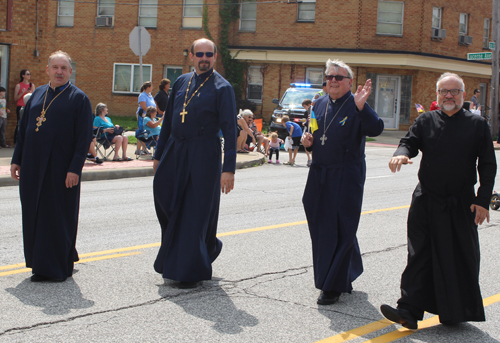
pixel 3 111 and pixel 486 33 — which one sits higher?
pixel 486 33

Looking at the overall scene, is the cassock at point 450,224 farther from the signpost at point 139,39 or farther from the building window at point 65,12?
the building window at point 65,12

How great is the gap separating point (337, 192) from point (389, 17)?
92.8 feet

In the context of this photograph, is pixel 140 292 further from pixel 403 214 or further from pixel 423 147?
pixel 403 214

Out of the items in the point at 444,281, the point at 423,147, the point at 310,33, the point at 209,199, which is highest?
the point at 310,33

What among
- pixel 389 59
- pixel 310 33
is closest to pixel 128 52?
pixel 310 33

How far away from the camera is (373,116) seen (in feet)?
16.9

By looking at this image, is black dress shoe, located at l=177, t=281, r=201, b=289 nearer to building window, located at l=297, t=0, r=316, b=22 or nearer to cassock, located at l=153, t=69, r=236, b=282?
cassock, located at l=153, t=69, r=236, b=282

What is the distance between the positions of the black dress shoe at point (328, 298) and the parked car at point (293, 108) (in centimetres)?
1649

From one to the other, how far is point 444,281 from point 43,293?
3.04m

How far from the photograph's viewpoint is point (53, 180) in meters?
5.58

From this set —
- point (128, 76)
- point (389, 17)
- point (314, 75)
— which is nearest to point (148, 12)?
point (128, 76)

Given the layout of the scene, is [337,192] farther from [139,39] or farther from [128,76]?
[128,76]

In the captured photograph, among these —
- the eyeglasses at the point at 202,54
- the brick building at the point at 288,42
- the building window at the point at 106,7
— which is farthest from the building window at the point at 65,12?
the eyeglasses at the point at 202,54

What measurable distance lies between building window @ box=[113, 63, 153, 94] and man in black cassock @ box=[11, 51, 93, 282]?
28481 mm
